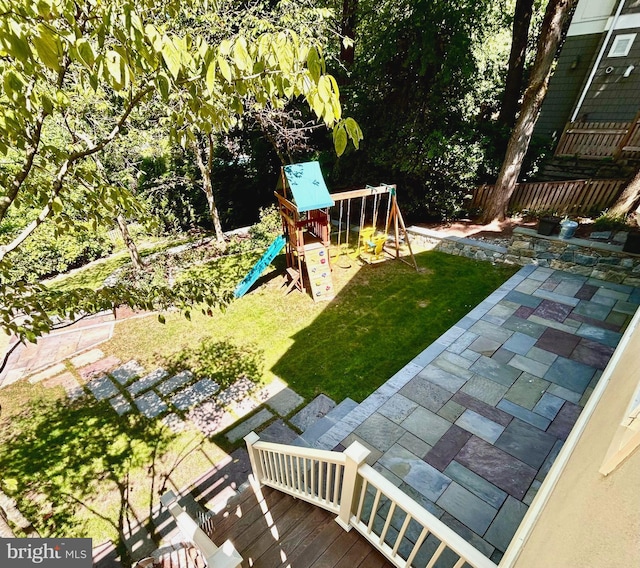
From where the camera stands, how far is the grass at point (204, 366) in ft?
13.9

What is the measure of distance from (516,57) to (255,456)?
13602 mm

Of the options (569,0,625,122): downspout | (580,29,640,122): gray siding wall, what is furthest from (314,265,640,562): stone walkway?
(569,0,625,122): downspout

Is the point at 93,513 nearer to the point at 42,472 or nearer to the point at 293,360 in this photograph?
the point at 42,472

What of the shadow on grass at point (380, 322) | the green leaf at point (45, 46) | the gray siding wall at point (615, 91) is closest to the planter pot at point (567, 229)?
the shadow on grass at point (380, 322)

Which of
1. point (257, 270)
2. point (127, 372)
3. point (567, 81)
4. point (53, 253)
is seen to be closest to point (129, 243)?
point (257, 270)

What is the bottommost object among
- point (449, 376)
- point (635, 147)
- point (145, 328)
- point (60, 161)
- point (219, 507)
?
point (145, 328)

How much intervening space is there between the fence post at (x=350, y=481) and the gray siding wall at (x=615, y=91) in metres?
15.9

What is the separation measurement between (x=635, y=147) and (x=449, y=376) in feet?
34.4

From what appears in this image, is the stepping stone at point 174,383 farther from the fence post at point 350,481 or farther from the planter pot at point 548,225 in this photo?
the planter pot at point 548,225

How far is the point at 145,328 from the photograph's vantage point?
7.39 m

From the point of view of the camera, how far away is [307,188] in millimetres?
7367

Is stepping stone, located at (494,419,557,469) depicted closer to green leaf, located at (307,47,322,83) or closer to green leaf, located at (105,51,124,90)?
green leaf, located at (307,47,322,83)

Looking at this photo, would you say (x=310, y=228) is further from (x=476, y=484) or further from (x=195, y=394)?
(x=476, y=484)

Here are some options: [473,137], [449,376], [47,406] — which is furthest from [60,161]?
[473,137]
